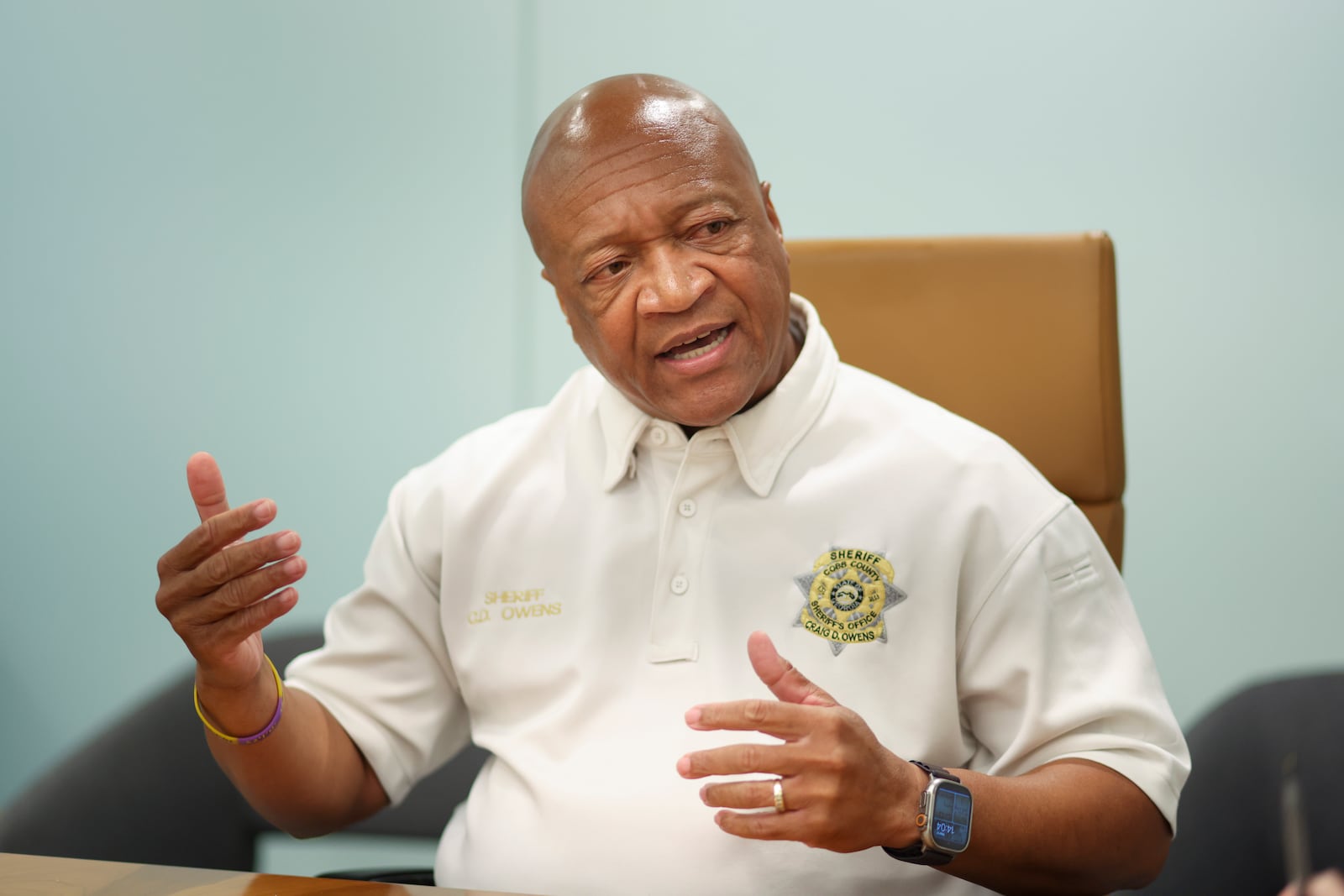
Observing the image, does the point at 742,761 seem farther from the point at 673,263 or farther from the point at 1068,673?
the point at 673,263

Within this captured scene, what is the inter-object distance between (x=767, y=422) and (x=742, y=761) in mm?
452

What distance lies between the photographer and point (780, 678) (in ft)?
3.24

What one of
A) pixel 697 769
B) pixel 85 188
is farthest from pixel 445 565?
pixel 85 188

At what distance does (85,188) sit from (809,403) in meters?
2.08

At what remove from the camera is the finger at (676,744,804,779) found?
0.91 m

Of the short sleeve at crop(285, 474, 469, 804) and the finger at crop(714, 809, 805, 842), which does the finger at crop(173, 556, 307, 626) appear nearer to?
the short sleeve at crop(285, 474, 469, 804)

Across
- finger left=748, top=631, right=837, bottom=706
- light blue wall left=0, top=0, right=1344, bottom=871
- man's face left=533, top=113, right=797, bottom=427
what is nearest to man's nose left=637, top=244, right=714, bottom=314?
man's face left=533, top=113, right=797, bottom=427

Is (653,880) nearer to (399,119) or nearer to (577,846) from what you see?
(577,846)

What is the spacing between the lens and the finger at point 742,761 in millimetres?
905

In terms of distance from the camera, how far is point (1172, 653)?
2.31 meters

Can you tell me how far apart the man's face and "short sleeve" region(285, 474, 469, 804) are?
334 mm

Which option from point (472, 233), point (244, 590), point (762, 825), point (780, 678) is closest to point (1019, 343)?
point (780, 678)

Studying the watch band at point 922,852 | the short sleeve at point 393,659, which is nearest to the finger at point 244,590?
the short sleeve at point 393,659

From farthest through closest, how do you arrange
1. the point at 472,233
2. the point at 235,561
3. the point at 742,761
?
the point at 472,233
the point at 235,561
the point at 742,761
